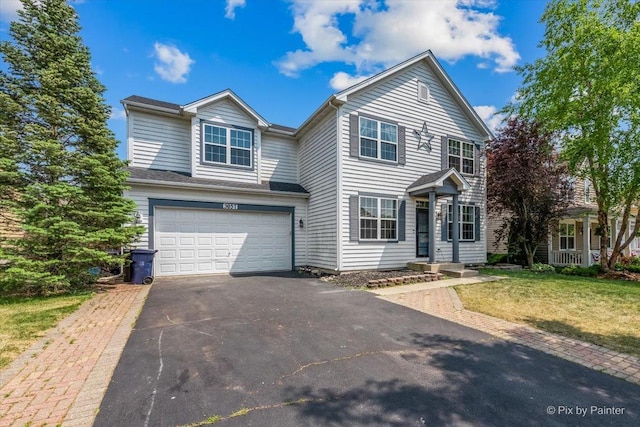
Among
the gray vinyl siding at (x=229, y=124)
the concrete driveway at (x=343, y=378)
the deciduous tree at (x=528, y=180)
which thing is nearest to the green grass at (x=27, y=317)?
the concrete driveway at (x=343, y=378)

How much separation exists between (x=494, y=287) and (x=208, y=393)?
8.51 m

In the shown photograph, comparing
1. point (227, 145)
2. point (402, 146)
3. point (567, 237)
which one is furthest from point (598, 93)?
point (227, 145)

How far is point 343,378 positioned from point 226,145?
10.6 metres

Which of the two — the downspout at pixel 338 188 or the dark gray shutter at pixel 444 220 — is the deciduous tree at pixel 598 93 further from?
the downspout at pixel 338 188

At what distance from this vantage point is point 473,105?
45.0 ft

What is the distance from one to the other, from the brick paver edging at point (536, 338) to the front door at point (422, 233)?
16.6ft

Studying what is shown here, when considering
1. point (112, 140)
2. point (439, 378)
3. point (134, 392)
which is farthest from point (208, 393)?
point (112, 140)

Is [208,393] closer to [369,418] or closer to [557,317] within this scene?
[369,418]

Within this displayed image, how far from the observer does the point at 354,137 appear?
11.0 m

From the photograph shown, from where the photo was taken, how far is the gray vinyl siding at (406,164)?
10.9 metres

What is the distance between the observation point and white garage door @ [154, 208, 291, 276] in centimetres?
1052

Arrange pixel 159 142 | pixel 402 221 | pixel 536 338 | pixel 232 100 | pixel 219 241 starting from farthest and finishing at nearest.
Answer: pixel 232 100
pixel 402 221
pixel 159 142
pixel 219 241
pixel 536 338

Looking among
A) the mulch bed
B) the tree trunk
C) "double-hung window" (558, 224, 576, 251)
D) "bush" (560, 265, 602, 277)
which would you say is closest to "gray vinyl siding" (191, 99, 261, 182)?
the mulch bed

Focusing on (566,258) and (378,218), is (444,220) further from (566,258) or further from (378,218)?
(566,258)
